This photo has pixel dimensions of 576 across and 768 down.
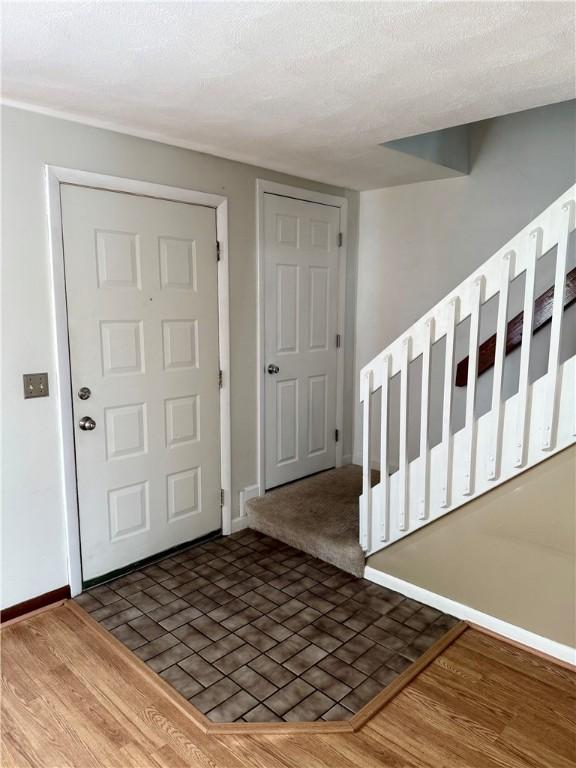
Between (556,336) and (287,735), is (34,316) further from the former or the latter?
(556,336)

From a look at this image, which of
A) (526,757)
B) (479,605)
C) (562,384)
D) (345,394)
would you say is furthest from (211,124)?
(526,757)

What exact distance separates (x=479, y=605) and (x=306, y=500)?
4.28 ft

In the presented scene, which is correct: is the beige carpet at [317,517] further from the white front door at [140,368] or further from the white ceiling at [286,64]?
the white ceiling at [286,64]

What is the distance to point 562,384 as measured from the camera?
81.0 inches

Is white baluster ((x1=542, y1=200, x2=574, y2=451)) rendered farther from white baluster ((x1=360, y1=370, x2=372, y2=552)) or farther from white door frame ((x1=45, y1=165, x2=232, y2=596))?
white door frame ((x1=45, y1=165, x2=232, y2=596))

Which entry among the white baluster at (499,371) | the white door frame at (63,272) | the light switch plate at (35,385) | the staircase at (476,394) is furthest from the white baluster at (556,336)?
the light switch plate at (35,385)

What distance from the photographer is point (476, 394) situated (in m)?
2.51

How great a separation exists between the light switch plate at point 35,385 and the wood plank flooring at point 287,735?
1069mm

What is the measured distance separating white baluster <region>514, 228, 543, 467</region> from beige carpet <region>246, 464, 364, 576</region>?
3.48 ft

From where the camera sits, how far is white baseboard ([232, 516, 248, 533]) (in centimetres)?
334

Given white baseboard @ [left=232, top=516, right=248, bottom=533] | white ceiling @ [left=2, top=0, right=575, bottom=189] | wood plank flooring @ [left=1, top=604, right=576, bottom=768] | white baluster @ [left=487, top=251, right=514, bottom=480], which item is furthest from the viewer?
white baseboard @ [left=232, top=516, right=248, bottom=533]

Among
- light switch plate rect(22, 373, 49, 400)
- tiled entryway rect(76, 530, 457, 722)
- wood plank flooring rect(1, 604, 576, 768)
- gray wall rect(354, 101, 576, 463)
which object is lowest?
wood plank flooring rect(1, 604, 576, 768)

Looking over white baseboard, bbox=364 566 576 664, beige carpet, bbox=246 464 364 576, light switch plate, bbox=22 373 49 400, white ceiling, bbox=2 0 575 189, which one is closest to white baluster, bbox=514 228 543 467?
white ceiling, bbox=2 0 575 189

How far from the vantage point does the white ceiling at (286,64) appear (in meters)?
1.48
